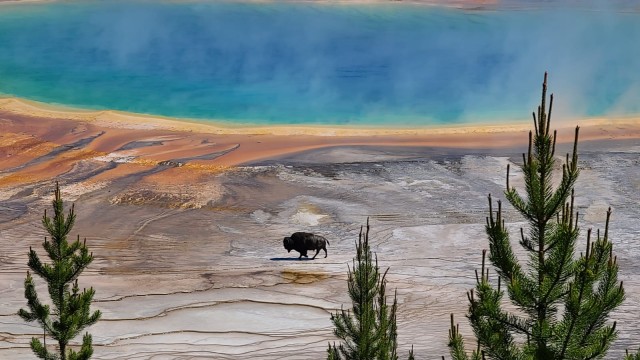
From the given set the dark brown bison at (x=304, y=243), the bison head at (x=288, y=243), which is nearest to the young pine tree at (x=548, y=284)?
the dark brown bison at (x=304, y=243)

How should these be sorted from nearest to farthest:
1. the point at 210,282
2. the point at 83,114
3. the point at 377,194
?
the point at 210,282
the point at 377,194
the point at 83,114

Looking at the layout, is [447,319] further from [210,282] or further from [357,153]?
[357,153]

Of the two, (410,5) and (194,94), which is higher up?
(410,5)

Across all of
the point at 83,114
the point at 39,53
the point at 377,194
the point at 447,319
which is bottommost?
the point at 447,319

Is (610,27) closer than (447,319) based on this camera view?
No

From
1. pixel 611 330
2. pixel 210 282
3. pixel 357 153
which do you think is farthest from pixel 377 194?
pixel 611 330

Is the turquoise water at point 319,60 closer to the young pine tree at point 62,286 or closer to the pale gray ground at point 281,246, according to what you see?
the pale gray ground at point 281,246

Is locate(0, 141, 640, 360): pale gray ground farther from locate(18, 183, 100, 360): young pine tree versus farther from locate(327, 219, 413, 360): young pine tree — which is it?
locate(327, 219, 413, 360): young pine tree
